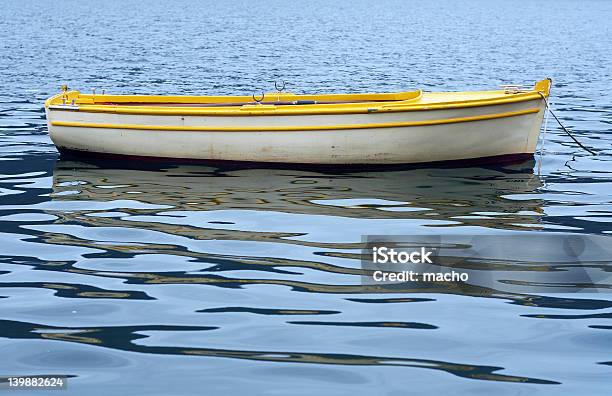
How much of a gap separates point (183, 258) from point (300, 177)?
5.43m

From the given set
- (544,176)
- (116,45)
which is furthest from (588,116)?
(116,45)

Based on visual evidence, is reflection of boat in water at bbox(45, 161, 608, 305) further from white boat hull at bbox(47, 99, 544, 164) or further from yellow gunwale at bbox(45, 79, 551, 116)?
yellow gunwale at bbox(45, 79, 551, 116)

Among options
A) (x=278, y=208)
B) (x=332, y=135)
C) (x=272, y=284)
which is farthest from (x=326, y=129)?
(x=272, y=284)

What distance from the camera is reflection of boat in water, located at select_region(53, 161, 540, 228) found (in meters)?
14.3

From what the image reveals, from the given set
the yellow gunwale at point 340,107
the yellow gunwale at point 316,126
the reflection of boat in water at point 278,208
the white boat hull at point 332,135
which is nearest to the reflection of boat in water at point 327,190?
the reflection of boat in water at point 278,208

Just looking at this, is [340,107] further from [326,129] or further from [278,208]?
[278,208]

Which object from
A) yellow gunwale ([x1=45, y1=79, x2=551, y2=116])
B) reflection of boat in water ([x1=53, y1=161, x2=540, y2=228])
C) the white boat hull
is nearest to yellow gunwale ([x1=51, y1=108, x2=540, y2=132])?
the white boat hull

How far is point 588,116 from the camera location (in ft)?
84.8

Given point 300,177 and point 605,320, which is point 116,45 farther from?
point 605,320

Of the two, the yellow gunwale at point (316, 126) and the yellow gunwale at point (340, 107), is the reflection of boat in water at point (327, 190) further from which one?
the yellow gunwale at point (340, 107)

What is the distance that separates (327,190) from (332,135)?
1418mm

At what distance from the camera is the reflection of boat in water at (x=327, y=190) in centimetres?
1430

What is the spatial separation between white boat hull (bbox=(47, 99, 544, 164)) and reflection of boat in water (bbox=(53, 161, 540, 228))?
0.30 m

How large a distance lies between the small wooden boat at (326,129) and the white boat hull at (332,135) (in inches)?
0.7
